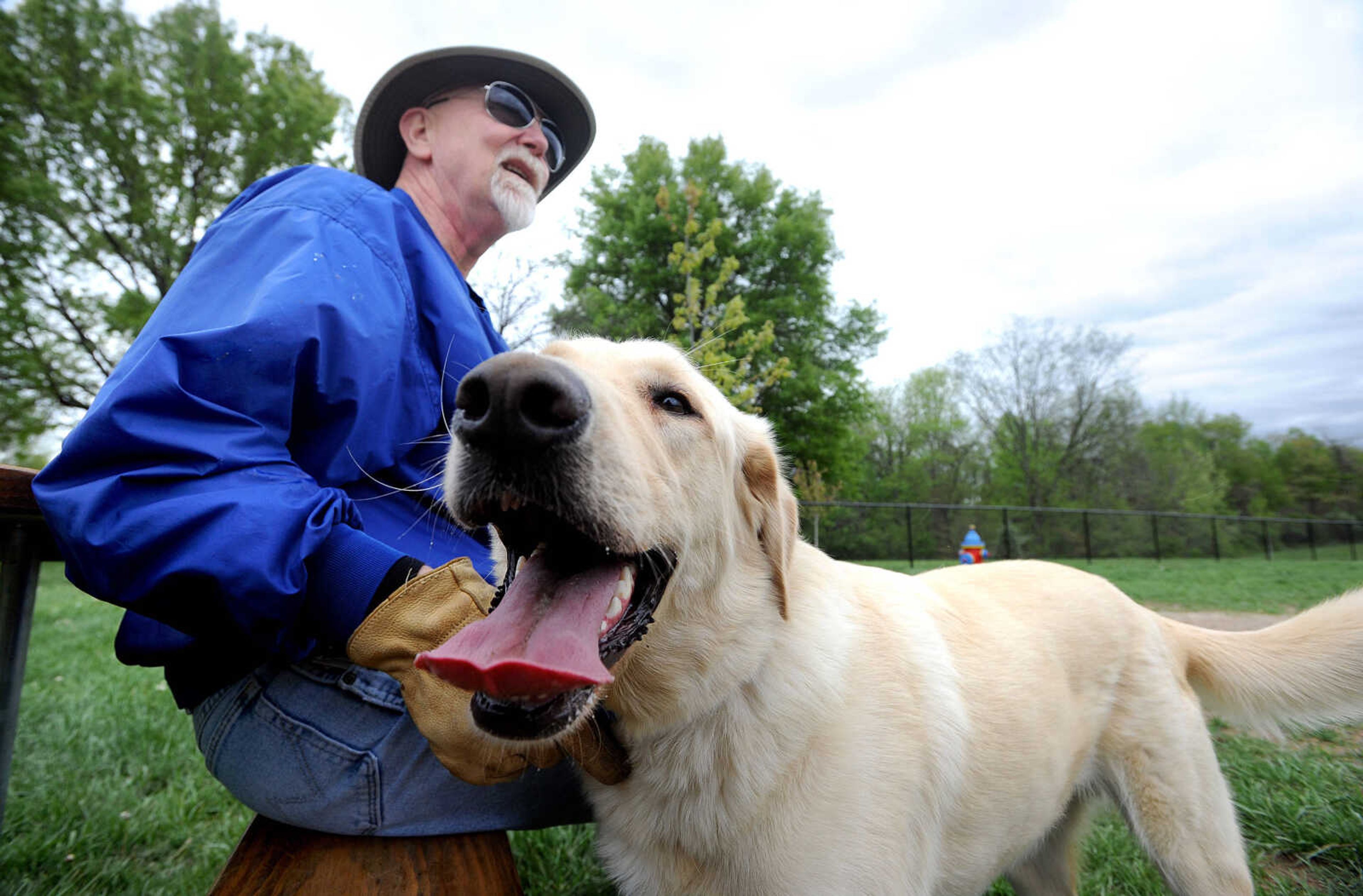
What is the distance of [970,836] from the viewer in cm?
202

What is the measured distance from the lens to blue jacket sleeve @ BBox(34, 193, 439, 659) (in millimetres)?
1288

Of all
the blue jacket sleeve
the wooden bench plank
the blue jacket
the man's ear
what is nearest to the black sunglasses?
the man's ear

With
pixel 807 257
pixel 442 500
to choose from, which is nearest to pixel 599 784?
pixel 442 500

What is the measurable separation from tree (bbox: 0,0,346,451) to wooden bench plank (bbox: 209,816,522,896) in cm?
1978

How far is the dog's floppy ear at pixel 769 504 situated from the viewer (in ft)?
6.36

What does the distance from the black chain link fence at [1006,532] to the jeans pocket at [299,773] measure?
13.0 metres

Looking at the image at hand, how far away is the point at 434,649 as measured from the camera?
147 cm

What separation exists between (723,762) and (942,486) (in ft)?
91.0

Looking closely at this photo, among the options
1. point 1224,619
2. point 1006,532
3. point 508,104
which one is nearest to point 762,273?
point 1006,532

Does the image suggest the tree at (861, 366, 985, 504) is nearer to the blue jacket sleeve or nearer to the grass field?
the grass field

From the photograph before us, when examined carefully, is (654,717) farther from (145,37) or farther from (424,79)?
(145,37)

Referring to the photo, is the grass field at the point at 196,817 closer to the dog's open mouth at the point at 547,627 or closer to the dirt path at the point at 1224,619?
the dirt path at the point at 1224,619

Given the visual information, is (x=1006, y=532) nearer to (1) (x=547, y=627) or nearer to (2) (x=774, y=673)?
(2) (x=774, y=673)

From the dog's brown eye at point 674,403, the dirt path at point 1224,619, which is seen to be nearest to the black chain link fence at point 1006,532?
the dirt path at point 1224,619
